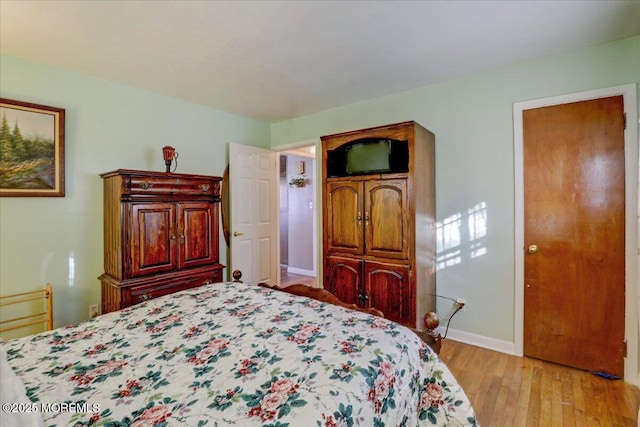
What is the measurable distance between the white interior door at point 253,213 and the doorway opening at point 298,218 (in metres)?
1.28

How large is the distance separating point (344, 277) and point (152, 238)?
1744 millimetres

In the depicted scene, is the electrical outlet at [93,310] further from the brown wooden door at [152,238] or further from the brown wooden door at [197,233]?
the brown wooden door at [197,233]

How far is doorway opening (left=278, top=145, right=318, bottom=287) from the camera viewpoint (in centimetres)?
555

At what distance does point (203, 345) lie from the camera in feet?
4.18

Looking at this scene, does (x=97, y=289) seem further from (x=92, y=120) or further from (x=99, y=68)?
(x=99, y=68)

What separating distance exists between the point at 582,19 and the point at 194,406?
2885 millimetres

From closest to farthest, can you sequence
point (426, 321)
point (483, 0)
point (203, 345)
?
point (203, 345) < point (426, 321) < point (483, 0)

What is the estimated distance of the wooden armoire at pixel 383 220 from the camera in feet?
8.46

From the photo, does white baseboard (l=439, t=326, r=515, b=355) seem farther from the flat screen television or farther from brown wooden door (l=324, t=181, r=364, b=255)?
the flat screen television

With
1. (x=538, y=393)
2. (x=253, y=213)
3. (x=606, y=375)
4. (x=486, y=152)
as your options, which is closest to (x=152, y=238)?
(x=253, y=213)

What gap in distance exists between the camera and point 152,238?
8.57ft

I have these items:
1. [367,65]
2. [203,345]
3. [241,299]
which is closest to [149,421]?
[203,345]

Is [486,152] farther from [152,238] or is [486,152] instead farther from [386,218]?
[152,238]

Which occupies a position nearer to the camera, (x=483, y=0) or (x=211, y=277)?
(x=483, y=0)
